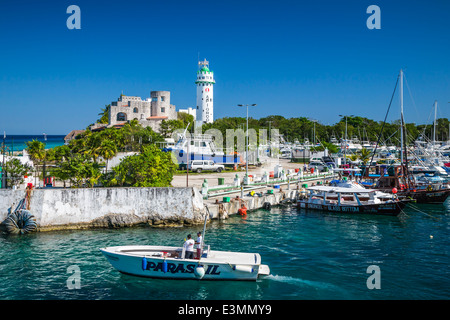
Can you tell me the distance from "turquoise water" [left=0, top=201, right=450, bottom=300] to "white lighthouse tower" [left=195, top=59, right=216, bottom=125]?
84.6 metres

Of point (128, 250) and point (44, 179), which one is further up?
point (44, 179)

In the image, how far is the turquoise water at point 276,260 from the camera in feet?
50.2

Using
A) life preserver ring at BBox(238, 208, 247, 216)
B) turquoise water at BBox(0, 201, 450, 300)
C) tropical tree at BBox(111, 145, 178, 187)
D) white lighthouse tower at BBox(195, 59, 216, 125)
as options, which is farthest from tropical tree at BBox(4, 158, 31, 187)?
white lighthouse tower at BBox(195, 59, 216, 125)

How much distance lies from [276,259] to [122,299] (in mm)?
8103

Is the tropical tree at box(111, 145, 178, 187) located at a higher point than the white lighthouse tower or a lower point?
lower

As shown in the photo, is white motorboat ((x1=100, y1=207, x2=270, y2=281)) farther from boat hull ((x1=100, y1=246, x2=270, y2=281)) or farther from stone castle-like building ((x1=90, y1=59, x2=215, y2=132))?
stone castle-like building ((x1=90, y1=59, x2=215, y2=132))

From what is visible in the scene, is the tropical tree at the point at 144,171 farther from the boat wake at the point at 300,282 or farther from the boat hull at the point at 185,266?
the boat wake at the point at 300,282

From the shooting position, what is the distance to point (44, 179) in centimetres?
2931

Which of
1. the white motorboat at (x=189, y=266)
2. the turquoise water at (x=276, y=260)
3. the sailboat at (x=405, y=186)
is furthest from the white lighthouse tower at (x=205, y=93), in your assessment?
the white motorboat at (x=189, y=266)

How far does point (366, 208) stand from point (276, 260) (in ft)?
50.4

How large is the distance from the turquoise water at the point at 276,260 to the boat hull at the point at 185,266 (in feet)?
1.12

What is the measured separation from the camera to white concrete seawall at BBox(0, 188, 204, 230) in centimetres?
2419
